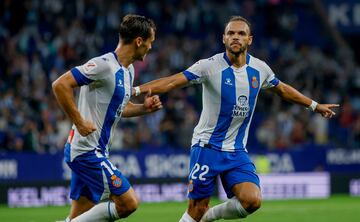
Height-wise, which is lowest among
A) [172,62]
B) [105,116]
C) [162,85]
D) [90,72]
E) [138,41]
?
[105,116]

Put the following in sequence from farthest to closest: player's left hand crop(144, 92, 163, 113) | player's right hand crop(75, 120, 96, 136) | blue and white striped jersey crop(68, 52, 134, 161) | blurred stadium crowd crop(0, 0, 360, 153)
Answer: blurred stadium crowd crop(0, 0, 360, 153) → player's left hand crop(144, 92, 163, 113) → blue and white striped jersey crop(68, 52, 134, 161) → player's right hand crop(75, 120, 96, 136)

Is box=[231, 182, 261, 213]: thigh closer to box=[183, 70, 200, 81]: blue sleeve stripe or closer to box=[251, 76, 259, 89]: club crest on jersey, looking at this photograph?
box=[251, 76, 259, 89]: club crest on jersey

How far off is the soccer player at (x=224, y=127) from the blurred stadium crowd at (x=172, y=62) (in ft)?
29.4

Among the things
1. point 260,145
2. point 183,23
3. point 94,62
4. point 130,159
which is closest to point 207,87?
point 94,62

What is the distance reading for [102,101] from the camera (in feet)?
27.4

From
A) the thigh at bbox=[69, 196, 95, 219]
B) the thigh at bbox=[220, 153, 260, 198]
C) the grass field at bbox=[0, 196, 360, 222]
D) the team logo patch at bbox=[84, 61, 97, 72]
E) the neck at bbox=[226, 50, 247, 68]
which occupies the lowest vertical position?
the grass field at bbox=[0, 196, 360, 222]

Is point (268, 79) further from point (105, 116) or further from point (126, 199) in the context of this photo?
point (126, 199)

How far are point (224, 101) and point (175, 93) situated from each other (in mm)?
11704

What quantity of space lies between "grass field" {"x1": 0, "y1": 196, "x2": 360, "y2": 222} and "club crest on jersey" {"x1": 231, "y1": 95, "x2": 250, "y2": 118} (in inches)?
166

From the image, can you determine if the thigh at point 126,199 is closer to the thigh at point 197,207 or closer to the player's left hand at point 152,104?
the player's left hand at point 152,104

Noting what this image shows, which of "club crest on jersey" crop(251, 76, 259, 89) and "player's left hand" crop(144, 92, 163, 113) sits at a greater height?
"club crest on jersey" crop(251, 76, 259, 89)

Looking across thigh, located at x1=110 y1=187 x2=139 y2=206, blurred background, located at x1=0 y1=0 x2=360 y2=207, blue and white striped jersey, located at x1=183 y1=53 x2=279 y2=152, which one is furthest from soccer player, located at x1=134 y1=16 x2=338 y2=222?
blurred background, located at x1=0 y1=0 x2=360 y2=207

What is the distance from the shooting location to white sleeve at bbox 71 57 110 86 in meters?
8.16

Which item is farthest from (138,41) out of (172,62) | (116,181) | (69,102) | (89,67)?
(172,62)
